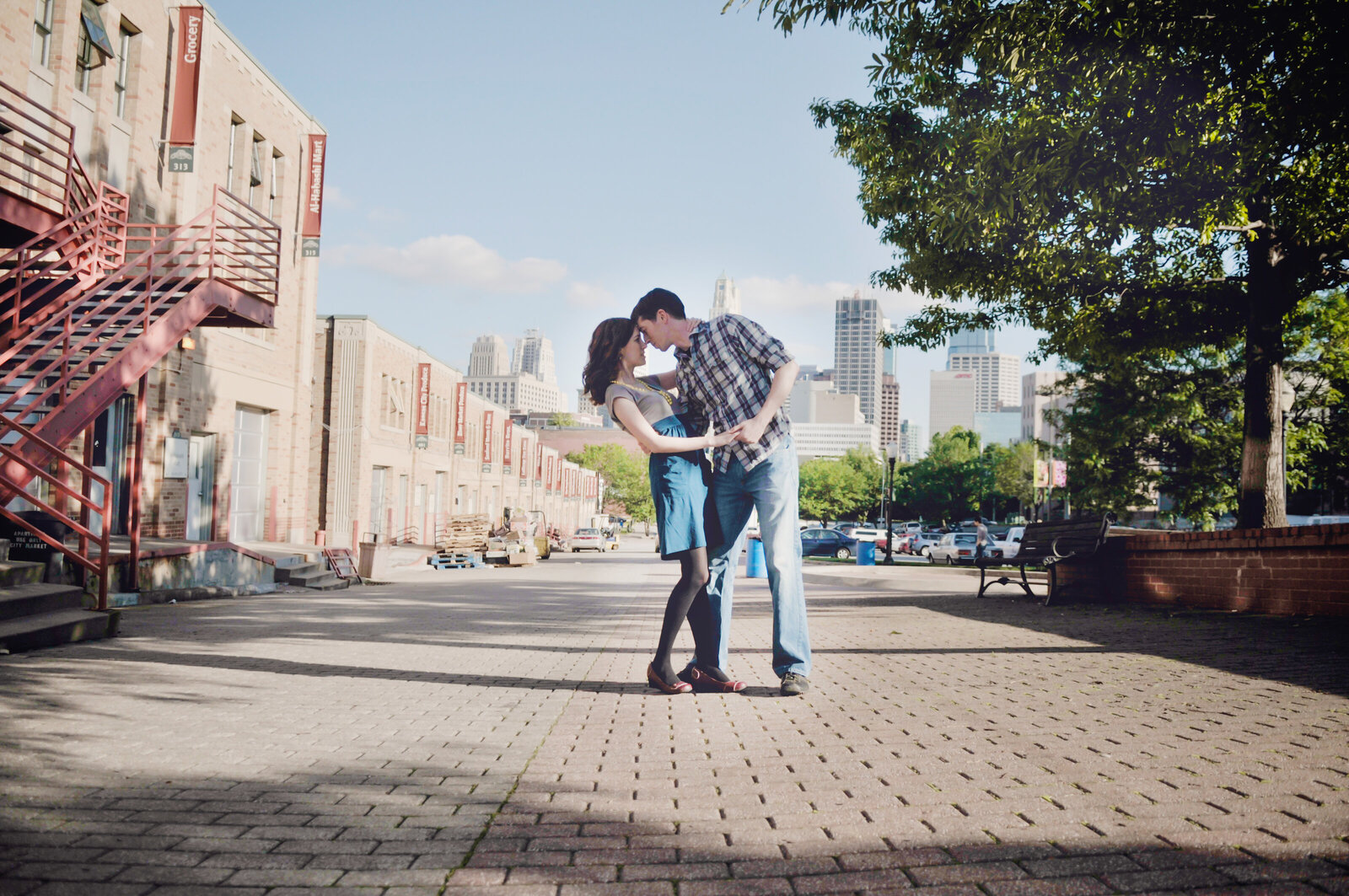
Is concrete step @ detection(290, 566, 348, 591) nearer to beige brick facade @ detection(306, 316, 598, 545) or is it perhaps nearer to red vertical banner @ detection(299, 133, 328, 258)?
beige brick facade @ detection(306, 316, 598, 545)

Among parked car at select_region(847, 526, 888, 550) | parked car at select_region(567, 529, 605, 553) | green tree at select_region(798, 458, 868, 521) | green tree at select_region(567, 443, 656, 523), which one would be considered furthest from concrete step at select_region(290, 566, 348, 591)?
green tree at select_region(798, 458, 868, 521)

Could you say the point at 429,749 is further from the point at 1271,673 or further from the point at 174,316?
the point at 174,316

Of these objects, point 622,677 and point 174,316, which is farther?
point 174,316

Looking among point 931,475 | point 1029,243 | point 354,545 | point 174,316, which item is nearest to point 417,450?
point 354,545

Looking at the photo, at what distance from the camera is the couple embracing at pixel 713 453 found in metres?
4.99

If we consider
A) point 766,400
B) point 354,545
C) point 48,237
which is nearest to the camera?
point 766,400

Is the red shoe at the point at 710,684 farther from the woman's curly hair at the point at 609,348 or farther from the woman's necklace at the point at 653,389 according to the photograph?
the woman's curly hair at the point at 609,348

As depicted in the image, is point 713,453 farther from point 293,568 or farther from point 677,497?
point 293,568

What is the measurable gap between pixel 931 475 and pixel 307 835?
3621 inches

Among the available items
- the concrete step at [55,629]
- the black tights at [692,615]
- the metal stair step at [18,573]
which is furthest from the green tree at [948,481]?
the black tights at [692,615]

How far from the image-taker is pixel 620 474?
10262 centimetres

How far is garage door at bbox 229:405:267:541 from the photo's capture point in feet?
65.4

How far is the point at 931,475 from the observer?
91.2m

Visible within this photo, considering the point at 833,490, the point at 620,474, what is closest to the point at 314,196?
the point at 620,474
